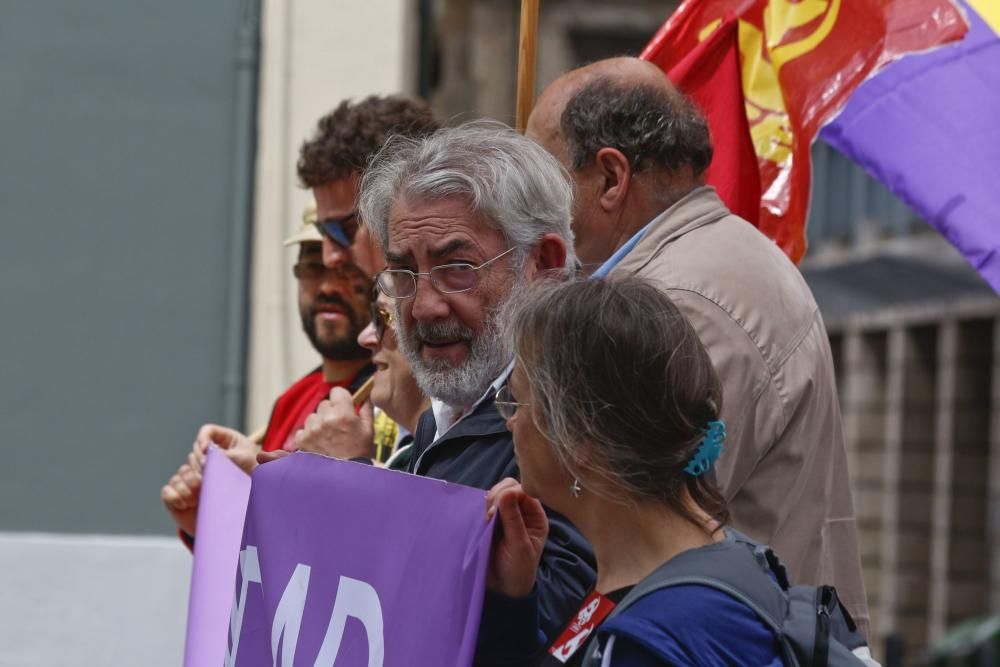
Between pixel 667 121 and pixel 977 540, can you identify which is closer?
pixel 667 121

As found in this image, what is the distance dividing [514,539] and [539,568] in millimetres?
178

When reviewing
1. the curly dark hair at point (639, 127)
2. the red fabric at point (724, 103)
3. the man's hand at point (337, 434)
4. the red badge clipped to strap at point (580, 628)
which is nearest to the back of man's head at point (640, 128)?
the curly dark hair at point (639, 127)

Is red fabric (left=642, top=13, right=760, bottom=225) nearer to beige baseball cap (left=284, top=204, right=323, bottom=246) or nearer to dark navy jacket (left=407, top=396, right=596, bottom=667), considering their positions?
beige baseball cap (left=284, top=204, right=323, bottom=246)

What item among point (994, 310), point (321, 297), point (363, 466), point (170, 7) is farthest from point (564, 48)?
point (363, 466)

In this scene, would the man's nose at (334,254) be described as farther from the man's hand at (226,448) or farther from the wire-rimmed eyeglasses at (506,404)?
the wire-rimmed eyeglasses at (506,404)

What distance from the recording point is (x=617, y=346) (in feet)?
8.02

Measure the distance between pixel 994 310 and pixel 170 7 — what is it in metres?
14.7

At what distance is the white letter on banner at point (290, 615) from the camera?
9.57 ft

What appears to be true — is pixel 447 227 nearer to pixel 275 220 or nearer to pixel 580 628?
pixel 580 628

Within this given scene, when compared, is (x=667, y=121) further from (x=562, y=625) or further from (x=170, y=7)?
(x=170, y=7)

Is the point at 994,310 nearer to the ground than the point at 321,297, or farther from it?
nearer to the ground

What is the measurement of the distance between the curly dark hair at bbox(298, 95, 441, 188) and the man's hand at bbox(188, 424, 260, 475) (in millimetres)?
799

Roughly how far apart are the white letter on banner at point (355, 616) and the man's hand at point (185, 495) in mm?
1287

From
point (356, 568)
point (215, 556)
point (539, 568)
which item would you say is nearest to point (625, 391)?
point (539, 568)
